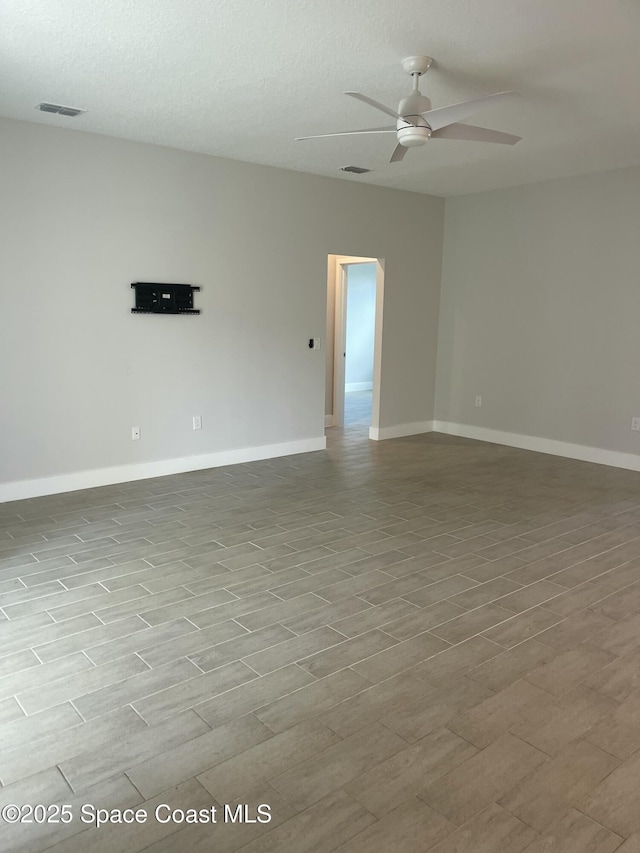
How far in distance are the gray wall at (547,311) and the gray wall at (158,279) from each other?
932 millimetres

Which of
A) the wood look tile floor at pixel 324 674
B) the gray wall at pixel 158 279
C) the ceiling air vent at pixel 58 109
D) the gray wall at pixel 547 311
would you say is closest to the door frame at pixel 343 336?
the gray wall at pixel 158 279

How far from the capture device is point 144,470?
217 inches

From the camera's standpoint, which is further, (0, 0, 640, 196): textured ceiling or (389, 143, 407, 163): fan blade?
(389, 143, 407, 163): fan blade

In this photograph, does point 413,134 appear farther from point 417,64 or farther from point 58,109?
point 58,109

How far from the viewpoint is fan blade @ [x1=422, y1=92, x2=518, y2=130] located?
119 inches

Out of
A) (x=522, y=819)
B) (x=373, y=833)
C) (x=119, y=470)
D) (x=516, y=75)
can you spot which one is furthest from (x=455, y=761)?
(x=119, y=470)

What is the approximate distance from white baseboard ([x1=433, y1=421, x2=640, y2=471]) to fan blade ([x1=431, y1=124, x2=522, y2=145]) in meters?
3.76

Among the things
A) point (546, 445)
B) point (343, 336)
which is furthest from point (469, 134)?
point (343, 336)

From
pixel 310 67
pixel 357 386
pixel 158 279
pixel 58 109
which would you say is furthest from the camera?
pixel 357 386

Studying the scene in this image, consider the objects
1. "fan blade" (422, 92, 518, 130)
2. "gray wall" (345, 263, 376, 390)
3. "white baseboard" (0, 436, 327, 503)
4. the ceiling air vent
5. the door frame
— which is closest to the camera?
"fan blade" (422, 92, 518, 130)

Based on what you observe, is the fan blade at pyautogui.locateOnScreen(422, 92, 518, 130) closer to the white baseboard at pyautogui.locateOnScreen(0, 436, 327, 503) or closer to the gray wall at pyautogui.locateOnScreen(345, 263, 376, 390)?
the white baseboard at pyautogui.locateOnScreen(0, 436, 327, 503)

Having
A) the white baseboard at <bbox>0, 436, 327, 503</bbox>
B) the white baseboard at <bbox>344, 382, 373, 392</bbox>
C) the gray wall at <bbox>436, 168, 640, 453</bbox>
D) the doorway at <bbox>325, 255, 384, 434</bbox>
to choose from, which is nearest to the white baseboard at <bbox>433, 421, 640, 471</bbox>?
the gray wall at <bbox>436, 168, 640, 453</bbox>

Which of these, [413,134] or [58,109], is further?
[58,109]

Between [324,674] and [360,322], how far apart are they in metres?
9.11
